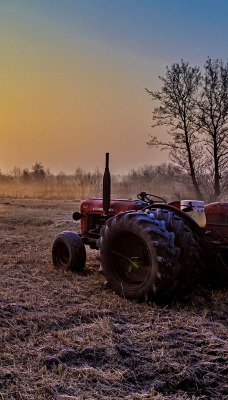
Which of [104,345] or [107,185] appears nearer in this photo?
[104,345]

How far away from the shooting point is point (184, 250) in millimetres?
4109

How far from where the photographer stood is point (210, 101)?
707 inches

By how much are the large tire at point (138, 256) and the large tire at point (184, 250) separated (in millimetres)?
118

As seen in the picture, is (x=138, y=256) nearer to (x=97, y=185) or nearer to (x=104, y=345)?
(x=104, y=345)

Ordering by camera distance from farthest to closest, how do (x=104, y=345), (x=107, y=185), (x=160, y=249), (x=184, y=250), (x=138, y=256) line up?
(x=107, y=185) → (x=138, y=256) → (x=184, y=250) → (x=160, y=249) → (x=104, y=345)

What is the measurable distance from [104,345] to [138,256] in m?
1.71

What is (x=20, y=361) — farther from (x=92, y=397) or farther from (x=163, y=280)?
(x=163, y=280)

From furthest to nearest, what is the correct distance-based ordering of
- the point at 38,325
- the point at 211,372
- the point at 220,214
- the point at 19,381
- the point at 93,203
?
1. the point at 93,203
2. the point at 220,214
3. the point at 38,325
4. the point at 211,372
5. the point at 19,381

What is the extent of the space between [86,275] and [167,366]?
3.05m

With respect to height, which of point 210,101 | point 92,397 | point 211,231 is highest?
point 210,101

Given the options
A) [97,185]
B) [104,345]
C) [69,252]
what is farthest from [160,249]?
[97,185]

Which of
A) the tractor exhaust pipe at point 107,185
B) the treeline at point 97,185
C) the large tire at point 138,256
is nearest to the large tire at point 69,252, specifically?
the tractor exhaust pipe at point 107,185

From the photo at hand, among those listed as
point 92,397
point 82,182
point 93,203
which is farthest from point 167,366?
point 82,182

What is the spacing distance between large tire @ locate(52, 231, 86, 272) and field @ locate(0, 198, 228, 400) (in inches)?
27.9
